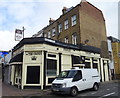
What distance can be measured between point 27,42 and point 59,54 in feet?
13.0

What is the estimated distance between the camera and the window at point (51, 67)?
13230 millimetres

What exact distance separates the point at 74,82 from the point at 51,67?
470 centimetres

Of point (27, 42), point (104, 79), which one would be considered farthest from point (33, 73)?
point (104, 79)

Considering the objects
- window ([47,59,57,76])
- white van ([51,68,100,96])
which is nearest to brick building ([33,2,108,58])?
window ([47,59,57,76])

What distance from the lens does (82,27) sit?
18.8 metres

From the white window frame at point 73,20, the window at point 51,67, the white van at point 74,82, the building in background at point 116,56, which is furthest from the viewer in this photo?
the building in background at point 116,56

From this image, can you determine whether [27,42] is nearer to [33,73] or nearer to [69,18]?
[33,73]

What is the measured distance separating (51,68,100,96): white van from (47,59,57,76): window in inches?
124

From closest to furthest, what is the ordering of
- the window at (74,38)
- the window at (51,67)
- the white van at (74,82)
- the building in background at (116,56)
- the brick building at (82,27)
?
the white van at (74,82) → the window at (51,67) → the brick building at (82,27) → the window at (74,38) → the building in background at (116,56)

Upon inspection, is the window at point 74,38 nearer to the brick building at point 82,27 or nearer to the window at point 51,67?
the brick building at point 82,27

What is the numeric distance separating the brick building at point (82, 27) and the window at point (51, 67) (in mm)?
5840

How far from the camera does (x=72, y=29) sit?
64.6ft

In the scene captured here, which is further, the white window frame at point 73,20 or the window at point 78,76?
the white window frame at point 73,20

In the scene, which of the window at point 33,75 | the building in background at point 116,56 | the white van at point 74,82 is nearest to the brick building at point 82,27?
the building in background at point 116,56
